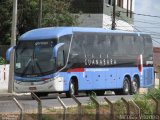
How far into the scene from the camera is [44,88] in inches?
1092

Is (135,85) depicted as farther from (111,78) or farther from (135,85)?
(111,78)

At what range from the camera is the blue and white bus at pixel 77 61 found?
27.7 metres

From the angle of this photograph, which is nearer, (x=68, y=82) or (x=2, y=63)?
(x=68, y=82)

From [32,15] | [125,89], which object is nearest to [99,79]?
[125,89]

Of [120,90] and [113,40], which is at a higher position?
[113,40]

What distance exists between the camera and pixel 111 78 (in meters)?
31.6

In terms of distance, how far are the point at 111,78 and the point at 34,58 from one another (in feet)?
18.3

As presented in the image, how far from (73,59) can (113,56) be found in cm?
384

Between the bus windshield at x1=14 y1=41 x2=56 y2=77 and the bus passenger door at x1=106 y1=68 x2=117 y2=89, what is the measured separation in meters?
4.86

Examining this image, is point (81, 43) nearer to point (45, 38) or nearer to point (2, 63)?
point (45, 38)

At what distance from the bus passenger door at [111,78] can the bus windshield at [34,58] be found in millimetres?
4864

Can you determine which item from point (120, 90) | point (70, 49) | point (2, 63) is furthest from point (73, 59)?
point (2, 63)

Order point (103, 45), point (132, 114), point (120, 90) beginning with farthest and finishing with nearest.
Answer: point (120, 90)
point (103, 45)
point (132, 114)

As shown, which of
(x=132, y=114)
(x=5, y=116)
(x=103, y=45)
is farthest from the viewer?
(x=103, y=45)
